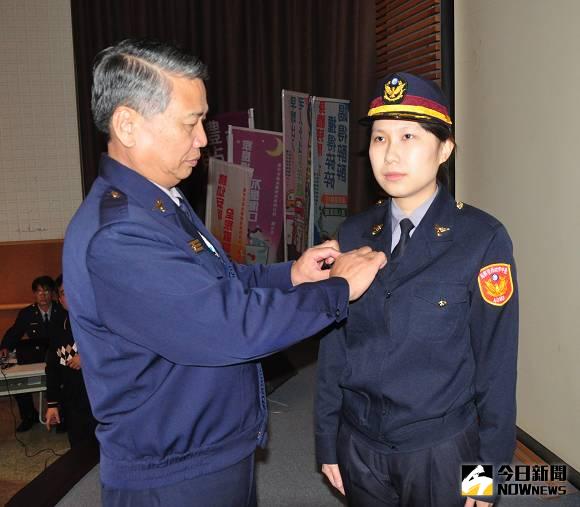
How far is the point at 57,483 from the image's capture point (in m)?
3.40

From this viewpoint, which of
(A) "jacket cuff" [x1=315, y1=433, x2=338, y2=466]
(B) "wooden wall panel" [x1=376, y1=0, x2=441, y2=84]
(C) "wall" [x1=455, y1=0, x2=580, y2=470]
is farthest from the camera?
(B) "wooden wall panel" [x1=376, y1=0, x2=441, y2=84]

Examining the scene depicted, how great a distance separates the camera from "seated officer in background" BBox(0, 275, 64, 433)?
15.8 feet

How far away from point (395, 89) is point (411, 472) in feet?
3.19

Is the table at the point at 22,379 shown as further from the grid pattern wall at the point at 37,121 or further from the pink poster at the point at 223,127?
the pink poster at the point at 223,127

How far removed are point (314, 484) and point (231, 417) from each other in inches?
78.5

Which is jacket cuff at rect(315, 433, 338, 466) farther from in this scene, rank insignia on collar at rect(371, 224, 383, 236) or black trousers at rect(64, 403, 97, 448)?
black trousers at rect(64, 403, 97, 448)

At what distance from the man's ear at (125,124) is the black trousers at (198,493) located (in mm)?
797

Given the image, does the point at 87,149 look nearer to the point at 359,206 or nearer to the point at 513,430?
the point at 359,206

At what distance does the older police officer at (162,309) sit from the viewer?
128 cm

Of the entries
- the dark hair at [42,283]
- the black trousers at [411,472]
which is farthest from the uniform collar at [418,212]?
the dark hair at [42,283]

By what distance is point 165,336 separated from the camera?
1285 mm

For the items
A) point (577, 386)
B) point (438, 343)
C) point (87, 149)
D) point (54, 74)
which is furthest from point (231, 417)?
point (54, 74)

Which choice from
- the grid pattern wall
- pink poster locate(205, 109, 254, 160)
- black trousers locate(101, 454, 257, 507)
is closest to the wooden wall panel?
pink poster locate(205, 109, 254, 160)

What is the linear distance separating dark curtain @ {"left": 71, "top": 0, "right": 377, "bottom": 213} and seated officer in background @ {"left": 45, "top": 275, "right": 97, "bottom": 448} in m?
2.14
